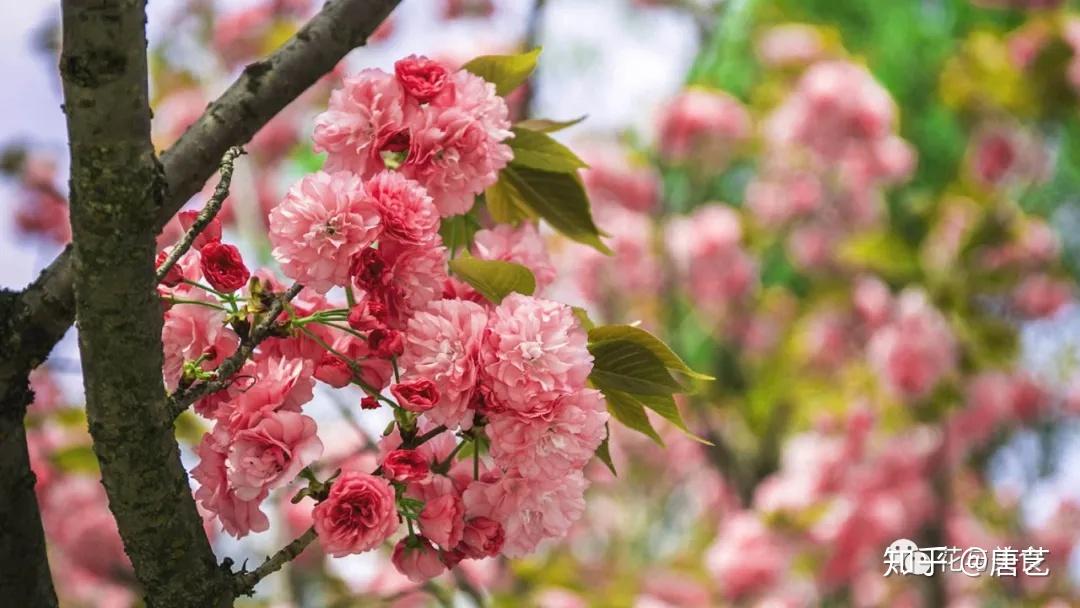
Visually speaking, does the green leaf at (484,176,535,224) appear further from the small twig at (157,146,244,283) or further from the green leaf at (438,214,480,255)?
the small twig at (157,146,244,283)

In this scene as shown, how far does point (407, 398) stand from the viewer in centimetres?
82

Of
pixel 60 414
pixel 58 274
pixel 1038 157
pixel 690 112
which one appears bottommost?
pixel 58 274

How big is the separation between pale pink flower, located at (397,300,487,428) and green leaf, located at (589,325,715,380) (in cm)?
9

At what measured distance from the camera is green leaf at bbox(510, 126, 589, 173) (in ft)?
3.41

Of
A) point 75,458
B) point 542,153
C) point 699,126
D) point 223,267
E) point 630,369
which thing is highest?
point 699,126

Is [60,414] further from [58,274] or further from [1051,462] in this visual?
[1051,462]

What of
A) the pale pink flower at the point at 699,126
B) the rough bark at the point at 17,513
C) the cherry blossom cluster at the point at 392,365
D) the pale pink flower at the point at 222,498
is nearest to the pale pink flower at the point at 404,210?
the cherry blossom cluster at the point at 392,365

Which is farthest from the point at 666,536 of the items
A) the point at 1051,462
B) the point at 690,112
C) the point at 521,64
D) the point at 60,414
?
the point at 521,64

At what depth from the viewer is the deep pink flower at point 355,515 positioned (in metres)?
0.83

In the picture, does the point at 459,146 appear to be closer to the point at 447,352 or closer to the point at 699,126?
the point at 447,352

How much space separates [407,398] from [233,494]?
0.16 m

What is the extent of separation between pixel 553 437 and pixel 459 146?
0.81 ft

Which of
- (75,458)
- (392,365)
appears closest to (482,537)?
(392,365)

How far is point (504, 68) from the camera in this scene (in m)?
1.05
